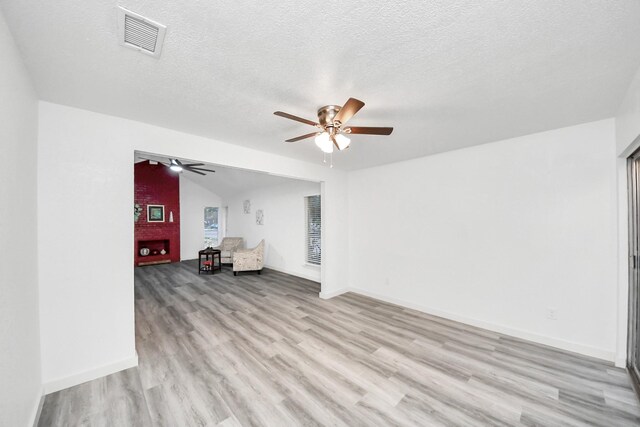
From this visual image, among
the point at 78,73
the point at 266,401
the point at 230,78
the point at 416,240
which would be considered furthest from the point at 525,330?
the point at 78,73

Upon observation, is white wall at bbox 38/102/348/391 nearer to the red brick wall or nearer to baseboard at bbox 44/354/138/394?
baseboard at bbox 44/354/138/394

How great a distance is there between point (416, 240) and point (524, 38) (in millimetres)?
3020

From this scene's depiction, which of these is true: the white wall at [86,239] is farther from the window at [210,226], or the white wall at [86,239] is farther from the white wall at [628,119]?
the window at [210,226]

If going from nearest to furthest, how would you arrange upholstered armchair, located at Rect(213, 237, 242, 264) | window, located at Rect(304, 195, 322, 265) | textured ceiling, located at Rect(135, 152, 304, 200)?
1. window, located at Rect(304, 195, 322, 265)
2. textured ceiling, located at Rect(135, 152, 304, 200)
3. upholstered armchair, located at Rect(213, 237, 242, 264)

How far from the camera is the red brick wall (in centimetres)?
751

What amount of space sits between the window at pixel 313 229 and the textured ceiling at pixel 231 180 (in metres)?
0.90

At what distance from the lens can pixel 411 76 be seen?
1.68 meters

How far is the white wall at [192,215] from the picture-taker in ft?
27.7

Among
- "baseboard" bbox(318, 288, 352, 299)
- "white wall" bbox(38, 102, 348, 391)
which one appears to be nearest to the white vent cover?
"white wall" bbox(38, 102, 348, 391)

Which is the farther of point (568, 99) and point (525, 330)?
point (525, 330)

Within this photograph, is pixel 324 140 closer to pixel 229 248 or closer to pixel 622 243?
pixel 622 243

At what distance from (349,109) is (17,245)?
7.75ft

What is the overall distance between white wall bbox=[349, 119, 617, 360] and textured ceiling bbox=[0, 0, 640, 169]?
0.61 meters

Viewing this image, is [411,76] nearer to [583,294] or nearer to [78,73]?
[78,73]
